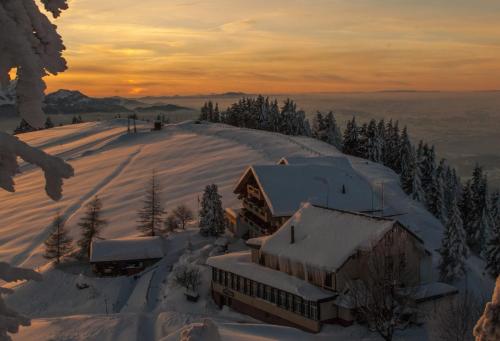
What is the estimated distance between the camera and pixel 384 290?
2522cm

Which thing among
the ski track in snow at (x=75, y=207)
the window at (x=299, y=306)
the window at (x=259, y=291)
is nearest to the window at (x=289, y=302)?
the window at (x=299, y=306)

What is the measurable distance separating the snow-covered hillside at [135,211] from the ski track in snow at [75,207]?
140mm

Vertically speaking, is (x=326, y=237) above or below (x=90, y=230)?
above

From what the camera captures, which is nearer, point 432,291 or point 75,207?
point 432,291

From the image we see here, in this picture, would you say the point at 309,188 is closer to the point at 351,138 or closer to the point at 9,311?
the point at 9,311

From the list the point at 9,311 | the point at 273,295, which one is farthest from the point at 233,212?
the point at 9,311

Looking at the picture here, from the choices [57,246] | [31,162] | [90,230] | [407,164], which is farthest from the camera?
[407,164]

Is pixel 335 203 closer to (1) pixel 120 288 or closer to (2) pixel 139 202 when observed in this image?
(1) pixel 120 288

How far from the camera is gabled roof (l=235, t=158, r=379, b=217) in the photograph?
40250 mm

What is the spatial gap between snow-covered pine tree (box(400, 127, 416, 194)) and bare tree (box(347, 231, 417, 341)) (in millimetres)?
50856

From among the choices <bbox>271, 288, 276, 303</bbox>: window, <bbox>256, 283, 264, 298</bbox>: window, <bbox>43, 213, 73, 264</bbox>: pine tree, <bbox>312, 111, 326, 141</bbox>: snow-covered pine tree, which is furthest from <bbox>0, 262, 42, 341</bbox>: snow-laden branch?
<bbox>312, 111, 326, 141</bbox>: snow-covered pine tree

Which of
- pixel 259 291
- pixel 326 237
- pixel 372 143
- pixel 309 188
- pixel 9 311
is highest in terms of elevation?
pixel 9 311

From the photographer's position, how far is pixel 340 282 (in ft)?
91.2

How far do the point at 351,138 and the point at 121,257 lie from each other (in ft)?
218
